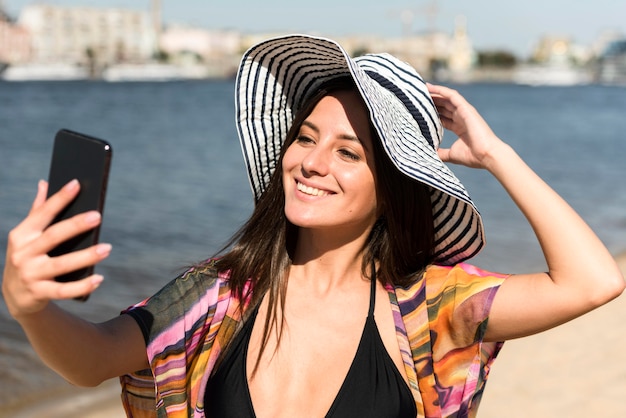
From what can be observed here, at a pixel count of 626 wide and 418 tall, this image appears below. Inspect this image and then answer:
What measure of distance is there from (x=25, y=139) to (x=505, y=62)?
114191 mm

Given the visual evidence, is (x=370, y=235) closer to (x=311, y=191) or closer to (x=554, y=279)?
(x=311, y=191)

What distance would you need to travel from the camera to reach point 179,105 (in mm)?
42062

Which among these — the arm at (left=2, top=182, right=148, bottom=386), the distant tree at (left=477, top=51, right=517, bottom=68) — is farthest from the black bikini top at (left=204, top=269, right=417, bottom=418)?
the distant tree at (left=477, top=51, right=517, bottom=68)

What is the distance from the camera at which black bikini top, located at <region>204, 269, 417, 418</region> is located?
6.88 feet

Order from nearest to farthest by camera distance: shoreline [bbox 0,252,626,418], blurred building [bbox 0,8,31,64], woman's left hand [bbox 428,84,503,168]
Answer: woman's left hand [bbox 428,84,503,168]
shoreline [bbox 0,252,626,418]
blurred building [bbox 0,8,31,64]

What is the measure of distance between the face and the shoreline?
2812 millimetres

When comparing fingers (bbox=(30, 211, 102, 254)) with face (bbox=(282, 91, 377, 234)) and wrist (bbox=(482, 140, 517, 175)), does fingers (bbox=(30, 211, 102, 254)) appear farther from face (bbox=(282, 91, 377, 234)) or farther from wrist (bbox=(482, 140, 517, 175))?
wrist (bbox=(482, 140, 517, 175))

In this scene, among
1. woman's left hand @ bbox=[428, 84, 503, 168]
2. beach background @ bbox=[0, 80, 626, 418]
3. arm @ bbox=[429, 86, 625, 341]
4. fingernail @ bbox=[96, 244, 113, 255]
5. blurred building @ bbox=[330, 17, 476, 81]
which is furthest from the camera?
blurred building @ bbox=[330, 17, 476, 81]

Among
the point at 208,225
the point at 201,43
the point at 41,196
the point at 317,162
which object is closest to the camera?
the point at 41,196

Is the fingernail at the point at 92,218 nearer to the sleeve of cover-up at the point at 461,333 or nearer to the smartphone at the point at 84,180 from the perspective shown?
the smartphone at the point at 84,180

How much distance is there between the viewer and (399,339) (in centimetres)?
221

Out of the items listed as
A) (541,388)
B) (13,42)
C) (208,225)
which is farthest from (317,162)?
(13,42)

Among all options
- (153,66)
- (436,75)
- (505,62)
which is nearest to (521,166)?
(153,66)

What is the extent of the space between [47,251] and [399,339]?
1115 mm
